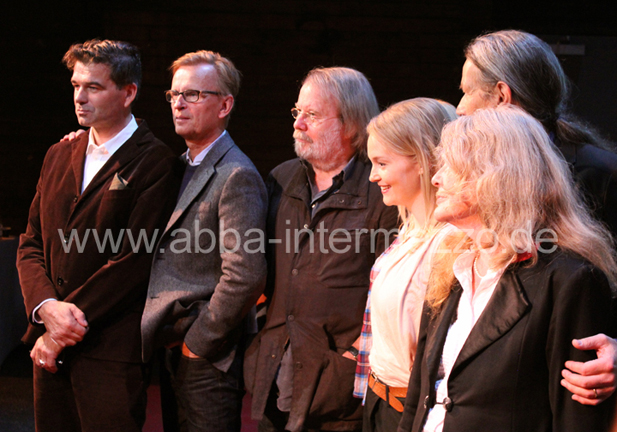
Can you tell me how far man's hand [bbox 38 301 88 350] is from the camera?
80.9 inches

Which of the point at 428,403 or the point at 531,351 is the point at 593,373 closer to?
the point at 531,351

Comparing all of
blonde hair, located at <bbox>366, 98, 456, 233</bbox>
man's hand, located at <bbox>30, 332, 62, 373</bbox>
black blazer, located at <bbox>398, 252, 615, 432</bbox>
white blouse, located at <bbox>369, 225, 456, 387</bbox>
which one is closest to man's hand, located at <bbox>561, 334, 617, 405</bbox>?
black blazer, located at <bbox>398, 252, 615, 432</bbox>

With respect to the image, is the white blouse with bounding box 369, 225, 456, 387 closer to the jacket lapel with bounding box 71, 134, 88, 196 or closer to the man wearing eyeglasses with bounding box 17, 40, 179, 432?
the man wearing eyeglasses with bounding box 17, 40, 179, 432

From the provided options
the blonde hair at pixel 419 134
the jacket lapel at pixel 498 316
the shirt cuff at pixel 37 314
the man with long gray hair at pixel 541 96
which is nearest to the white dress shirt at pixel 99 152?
the shirt cuff at pixel 37 314

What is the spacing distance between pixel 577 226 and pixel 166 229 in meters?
1.45

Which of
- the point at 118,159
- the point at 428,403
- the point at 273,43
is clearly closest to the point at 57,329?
the point at 118,159

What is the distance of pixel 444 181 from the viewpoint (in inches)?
54.6

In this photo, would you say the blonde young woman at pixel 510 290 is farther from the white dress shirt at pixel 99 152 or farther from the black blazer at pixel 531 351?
the white dress shirt at pixel 99 152

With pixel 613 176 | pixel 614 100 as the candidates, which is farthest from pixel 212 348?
pixel 614 100

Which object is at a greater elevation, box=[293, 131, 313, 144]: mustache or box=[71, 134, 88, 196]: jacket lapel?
box=[293, 131, 313, 144]: mustache

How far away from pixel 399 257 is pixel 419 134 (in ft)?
1.29

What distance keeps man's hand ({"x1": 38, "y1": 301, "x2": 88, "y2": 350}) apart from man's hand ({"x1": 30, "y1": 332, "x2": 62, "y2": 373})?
0.02 m

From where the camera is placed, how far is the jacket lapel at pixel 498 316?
122 cm

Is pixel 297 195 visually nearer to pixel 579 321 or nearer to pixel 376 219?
pixel 376 219
